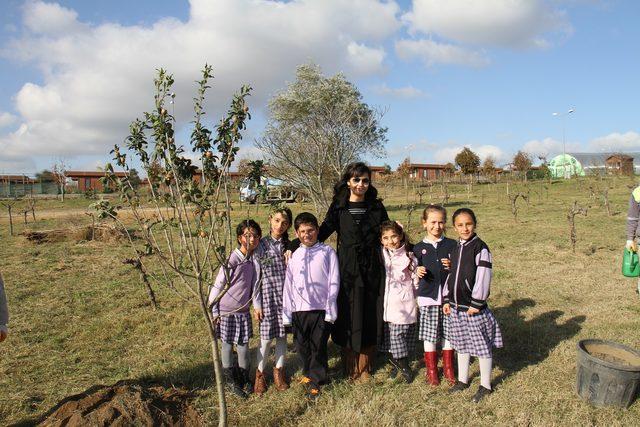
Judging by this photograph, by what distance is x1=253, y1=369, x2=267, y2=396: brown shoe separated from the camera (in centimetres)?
356

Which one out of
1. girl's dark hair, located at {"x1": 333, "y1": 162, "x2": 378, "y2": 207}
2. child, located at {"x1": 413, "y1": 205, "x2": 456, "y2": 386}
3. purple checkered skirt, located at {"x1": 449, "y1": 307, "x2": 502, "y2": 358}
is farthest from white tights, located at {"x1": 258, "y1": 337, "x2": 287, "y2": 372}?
purple checkered skirt, located at {"x1": 449, "y1": 307, "x2": 502, "y2": 358}

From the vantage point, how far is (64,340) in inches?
197

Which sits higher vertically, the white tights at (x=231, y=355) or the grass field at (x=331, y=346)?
the white tights at (x=231, y=355)

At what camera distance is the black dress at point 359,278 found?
361 centimetres

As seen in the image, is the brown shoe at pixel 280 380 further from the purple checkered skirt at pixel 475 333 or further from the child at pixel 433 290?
the purple checkered skirt at pixel 475 333

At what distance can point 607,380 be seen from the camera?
123 inches

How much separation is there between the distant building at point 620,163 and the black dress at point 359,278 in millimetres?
31585

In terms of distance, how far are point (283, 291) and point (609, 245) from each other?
333 inches

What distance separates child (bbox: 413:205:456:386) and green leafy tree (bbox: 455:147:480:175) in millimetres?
36160

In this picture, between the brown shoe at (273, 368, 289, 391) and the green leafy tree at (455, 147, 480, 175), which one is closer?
the brown shoe at (273, 368, 289, 391)

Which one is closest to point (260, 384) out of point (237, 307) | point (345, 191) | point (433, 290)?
point (237, 307)

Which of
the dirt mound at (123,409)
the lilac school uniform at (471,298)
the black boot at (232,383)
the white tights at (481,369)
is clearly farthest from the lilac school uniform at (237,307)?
the white tights at (481,369)

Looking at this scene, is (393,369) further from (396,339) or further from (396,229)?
(396,229)

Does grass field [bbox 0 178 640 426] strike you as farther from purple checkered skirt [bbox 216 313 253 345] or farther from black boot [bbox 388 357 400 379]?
purple checkered skirt [bbox 216 313 253 345]
